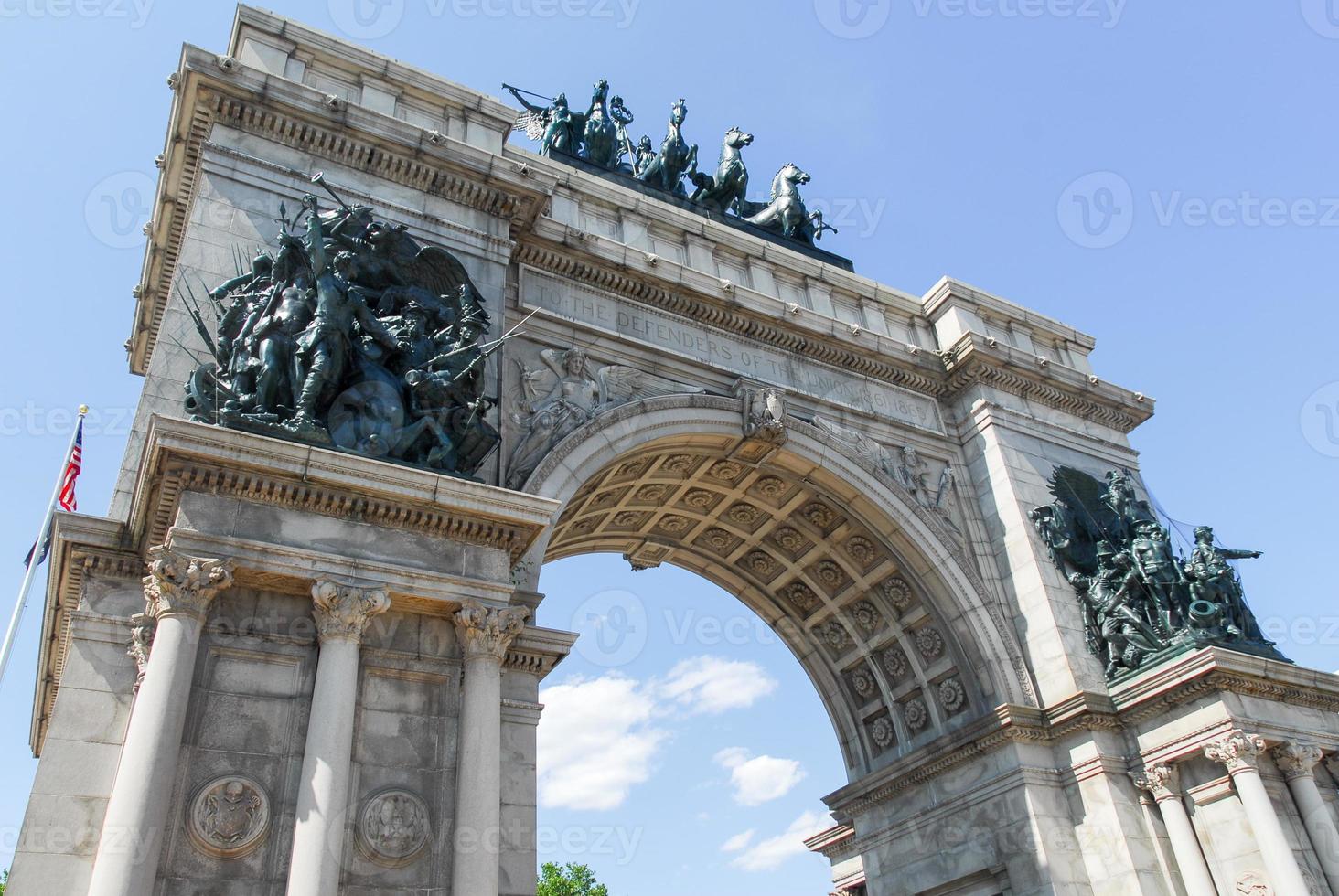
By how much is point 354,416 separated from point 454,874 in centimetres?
614

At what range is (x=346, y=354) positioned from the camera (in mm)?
14578

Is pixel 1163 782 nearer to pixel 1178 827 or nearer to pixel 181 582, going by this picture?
pixel 1178 827

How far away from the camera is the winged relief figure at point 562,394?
17.5m

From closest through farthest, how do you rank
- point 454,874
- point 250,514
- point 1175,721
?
point 454,874 < point 250,514 < point 1175,721

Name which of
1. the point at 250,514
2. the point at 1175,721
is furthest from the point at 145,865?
Answer: the point at 1175,721

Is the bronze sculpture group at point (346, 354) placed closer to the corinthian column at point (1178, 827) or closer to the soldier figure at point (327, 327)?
the soldier figure at point (327, 327)


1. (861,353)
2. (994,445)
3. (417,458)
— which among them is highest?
(861,353)

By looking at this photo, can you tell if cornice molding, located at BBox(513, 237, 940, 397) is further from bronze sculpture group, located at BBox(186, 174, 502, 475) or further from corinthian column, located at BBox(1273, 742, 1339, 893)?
corinthian column, located at BBox(1273, 742, 1339, 893)

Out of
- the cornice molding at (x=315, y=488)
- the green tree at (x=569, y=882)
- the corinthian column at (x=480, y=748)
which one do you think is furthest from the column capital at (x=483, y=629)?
the green tree at (x=569, y=882)

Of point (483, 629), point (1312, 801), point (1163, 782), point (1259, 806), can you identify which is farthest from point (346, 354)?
point (1312, 801)

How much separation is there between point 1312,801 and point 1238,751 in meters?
1.81

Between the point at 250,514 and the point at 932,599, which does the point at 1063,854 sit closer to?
the point at 932,599

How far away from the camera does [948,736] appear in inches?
819

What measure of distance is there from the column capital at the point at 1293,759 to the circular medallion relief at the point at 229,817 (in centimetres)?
1664
